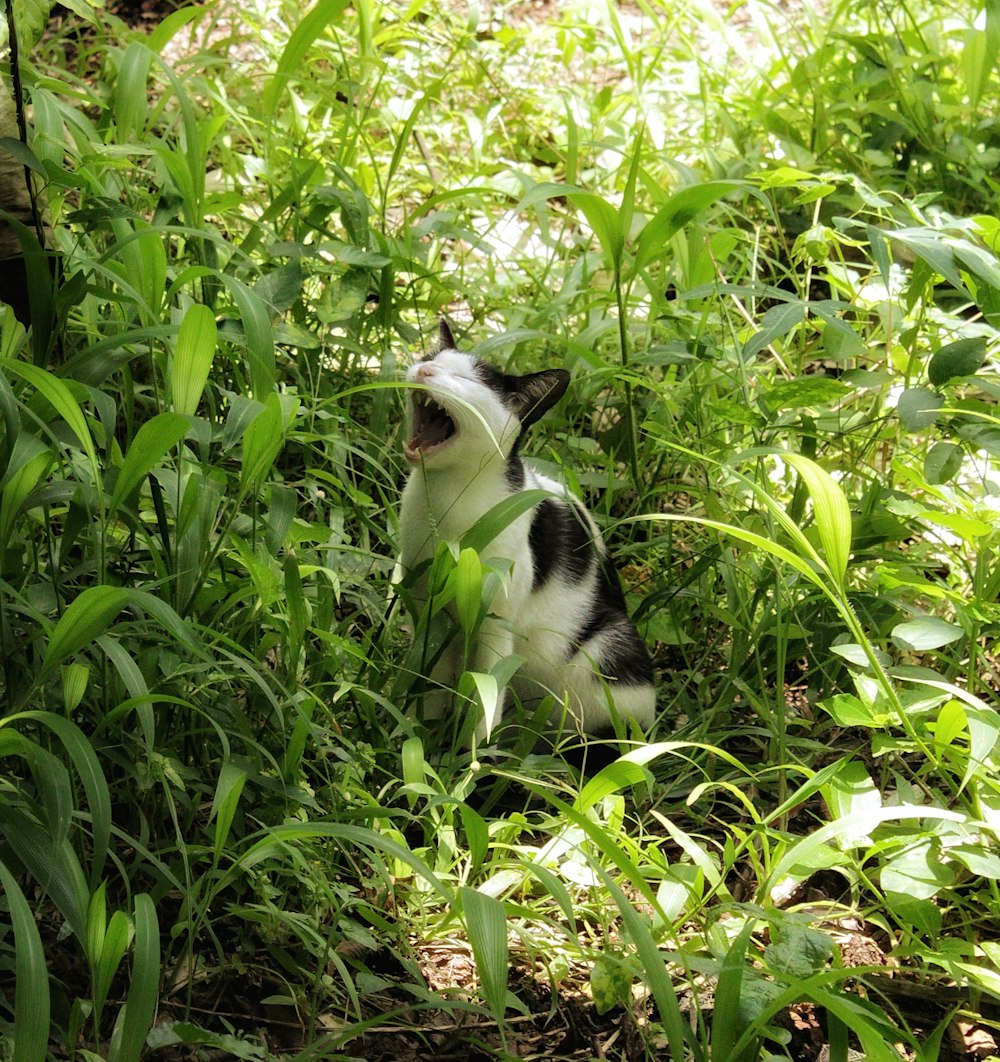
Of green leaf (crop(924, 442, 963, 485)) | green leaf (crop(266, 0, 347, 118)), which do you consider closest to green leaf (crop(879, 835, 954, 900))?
green leaf (crop(924, 442, 963, 485))

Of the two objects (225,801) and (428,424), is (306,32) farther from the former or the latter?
(225,801)

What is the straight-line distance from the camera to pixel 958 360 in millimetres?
2477

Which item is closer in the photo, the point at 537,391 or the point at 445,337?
the point at 537,391

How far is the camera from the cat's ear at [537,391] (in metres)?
2.75

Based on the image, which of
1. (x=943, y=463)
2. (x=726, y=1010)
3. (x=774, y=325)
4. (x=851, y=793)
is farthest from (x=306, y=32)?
(x=726, y=1010)

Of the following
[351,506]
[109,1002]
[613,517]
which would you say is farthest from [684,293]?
[109,1002]

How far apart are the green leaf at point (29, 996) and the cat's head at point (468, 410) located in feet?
4.30

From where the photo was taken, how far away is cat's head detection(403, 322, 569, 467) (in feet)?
8.71

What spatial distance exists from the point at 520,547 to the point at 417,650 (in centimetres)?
36

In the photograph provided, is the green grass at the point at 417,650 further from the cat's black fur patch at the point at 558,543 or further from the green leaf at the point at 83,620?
the cat's black fur patch at the point at 558,543

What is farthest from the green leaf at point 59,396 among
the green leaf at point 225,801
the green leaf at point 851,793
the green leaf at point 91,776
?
the green leaf at point 851,793

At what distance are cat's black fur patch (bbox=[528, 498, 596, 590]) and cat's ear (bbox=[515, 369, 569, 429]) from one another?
23cm

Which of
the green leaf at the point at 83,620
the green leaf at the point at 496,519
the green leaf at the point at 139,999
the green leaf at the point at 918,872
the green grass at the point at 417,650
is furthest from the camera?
the green leaf at the point at 496,519

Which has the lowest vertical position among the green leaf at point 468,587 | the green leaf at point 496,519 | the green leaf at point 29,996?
the green leaf at point 29,996
